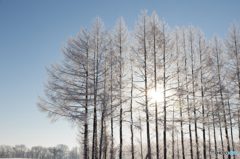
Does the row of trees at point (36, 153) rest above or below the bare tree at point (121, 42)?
below

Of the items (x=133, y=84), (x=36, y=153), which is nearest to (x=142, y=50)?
(x=133, y=84)

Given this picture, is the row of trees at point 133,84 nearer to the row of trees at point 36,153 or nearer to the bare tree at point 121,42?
the bare tree at point 121,42

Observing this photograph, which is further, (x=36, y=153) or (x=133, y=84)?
(x=36, y=153)

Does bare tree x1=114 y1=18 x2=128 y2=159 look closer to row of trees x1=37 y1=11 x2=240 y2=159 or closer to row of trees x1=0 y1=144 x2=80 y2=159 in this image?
row of trees x1=37 y1=11 x2=240 y2=159

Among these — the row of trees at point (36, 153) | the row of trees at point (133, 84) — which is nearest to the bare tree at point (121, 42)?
the row of trees at point (133, 84)

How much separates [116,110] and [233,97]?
9.29 m

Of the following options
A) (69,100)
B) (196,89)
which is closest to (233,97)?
(196,89)

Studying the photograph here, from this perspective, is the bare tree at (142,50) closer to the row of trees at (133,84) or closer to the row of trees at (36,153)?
the row of trees at (133,84)

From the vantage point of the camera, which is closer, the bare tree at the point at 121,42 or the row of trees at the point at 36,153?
the bare tree at the point at 121,42

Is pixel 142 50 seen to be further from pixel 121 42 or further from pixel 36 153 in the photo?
pixel 36 153

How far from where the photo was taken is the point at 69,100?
36.6ft

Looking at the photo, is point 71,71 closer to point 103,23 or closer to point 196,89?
point 103,23

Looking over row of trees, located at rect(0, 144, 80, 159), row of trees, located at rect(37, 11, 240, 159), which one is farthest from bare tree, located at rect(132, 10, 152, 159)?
row of trees, located at rect(0, 144, 80, 159)

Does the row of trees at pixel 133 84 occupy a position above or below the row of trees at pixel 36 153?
above
